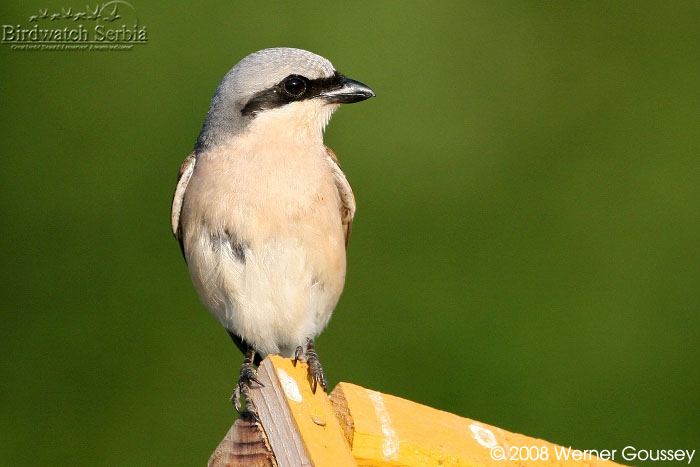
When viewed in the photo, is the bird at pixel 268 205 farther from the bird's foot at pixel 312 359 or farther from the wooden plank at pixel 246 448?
the wooden plank at pixel 246 448

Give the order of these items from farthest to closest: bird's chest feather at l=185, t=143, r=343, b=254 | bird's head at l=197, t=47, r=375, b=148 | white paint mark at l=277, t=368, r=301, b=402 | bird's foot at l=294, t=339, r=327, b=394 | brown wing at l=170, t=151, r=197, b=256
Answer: brown wing at l=170, t=151, r=197, b=256 < bird's head at l=197, t=47, r=375, b=148 < bird's chest feather at l=185, t=143, r=343, b=254 < bird's foot at l=294, t=339, r=327, b=394 < white paint mark at l=277, t=368, r=301, b=402

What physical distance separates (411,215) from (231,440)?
10.5ft

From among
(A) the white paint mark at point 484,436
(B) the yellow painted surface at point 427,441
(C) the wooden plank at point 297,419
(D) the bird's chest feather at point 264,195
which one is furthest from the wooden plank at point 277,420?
(D) the bird's chest feather at point 264,195

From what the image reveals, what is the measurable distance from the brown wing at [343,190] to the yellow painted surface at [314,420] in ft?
5.16

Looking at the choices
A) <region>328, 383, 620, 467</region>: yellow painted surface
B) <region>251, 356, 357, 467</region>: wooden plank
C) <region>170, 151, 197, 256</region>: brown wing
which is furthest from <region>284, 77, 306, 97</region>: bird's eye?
<region>328, 383, 620, 467</region>: yellow painted surface

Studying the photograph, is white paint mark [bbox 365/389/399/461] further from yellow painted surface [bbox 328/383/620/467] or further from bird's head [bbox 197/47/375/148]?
bird's head [bbox 197/47/375/148]

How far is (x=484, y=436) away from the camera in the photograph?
9.01 feet

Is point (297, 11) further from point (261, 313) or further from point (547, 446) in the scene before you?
point (547, 446)

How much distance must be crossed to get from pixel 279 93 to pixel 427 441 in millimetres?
1823

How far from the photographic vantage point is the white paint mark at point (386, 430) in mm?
2596

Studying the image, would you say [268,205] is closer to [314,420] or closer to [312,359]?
[312,359]

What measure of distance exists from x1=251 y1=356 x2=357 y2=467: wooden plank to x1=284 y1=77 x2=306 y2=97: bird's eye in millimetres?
1541

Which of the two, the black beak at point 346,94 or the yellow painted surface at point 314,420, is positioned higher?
the black beak at point 346,94

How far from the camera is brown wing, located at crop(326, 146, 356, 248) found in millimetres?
4207
